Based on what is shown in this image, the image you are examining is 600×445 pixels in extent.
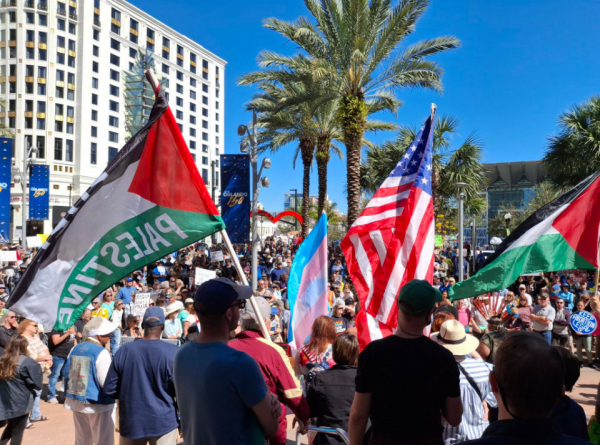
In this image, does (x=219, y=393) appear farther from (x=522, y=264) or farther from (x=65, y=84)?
(x=65, y=84)

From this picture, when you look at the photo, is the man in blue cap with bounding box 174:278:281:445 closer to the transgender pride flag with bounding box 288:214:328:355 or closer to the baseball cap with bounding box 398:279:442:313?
the baseball cap with bounding box 398:279:442:313

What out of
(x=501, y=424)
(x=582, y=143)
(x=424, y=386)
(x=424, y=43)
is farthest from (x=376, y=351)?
(x=582, y=143)

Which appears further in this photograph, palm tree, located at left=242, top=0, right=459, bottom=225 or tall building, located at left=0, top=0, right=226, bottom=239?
tall building, located at left=0, top=0, right=226, bottom=239

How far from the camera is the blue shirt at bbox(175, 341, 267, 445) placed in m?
2.27

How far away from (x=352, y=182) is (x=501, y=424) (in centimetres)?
1420

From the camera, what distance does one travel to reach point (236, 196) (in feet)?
49.8

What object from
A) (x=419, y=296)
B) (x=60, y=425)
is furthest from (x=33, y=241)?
(x=419, y=296)

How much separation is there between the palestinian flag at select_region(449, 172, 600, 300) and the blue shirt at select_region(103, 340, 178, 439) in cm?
285

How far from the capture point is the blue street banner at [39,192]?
953 inches

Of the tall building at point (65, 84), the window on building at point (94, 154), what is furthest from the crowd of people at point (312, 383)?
the window on building at point (94, 154)

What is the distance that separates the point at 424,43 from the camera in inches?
586

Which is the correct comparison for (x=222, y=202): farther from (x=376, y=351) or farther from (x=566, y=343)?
(x=376, y=351)

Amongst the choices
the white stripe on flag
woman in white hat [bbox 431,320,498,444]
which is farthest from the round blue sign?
woman in white hat [bbox 431,320,498,444]

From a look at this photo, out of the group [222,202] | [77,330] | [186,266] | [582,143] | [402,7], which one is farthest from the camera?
[186,266]
